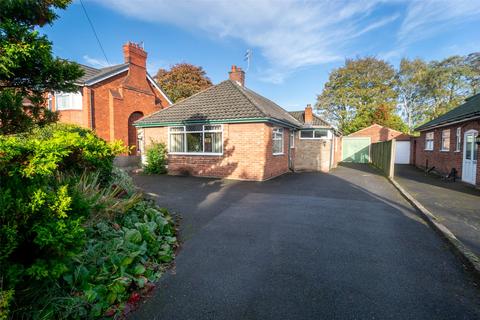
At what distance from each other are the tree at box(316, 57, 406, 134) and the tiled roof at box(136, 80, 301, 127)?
2769 cm

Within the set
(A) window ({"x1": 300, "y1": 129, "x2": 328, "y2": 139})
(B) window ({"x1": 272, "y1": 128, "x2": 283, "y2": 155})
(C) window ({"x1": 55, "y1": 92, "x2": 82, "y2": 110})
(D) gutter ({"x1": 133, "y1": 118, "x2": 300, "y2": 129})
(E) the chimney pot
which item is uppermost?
(E) the chimney pot

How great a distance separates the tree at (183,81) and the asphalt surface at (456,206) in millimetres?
26006

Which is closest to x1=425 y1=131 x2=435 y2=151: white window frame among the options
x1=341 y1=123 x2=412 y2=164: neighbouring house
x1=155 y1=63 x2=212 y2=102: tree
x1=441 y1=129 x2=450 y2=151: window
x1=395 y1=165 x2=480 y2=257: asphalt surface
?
x1=441 y1=129 x2=450 y2=151: window

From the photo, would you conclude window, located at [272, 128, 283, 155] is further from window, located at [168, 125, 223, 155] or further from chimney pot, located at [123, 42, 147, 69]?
chimney pot, located at [123, 42, 147, 69]

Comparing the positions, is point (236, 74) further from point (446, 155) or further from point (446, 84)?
point (446, 84)

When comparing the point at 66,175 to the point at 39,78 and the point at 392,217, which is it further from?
the point at 392,217

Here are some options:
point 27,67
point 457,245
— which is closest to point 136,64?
point 27,67

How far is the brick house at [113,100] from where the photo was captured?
1547cm

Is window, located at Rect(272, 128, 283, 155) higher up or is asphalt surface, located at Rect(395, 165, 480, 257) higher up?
window, located at Rect(272, 128, 283, 155)

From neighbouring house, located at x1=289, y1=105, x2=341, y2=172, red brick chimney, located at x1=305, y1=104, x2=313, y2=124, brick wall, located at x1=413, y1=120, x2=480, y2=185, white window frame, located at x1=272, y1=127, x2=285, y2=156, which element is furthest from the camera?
red brick chimney, located at x1=305, y1=104, x2=313, y2=124

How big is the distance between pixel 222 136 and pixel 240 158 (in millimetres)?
1392

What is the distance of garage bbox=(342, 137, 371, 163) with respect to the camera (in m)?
26.8

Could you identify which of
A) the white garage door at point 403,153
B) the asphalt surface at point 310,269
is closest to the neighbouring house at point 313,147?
the asphalt surface at point 310,269

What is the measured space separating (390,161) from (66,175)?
13.7 meters
